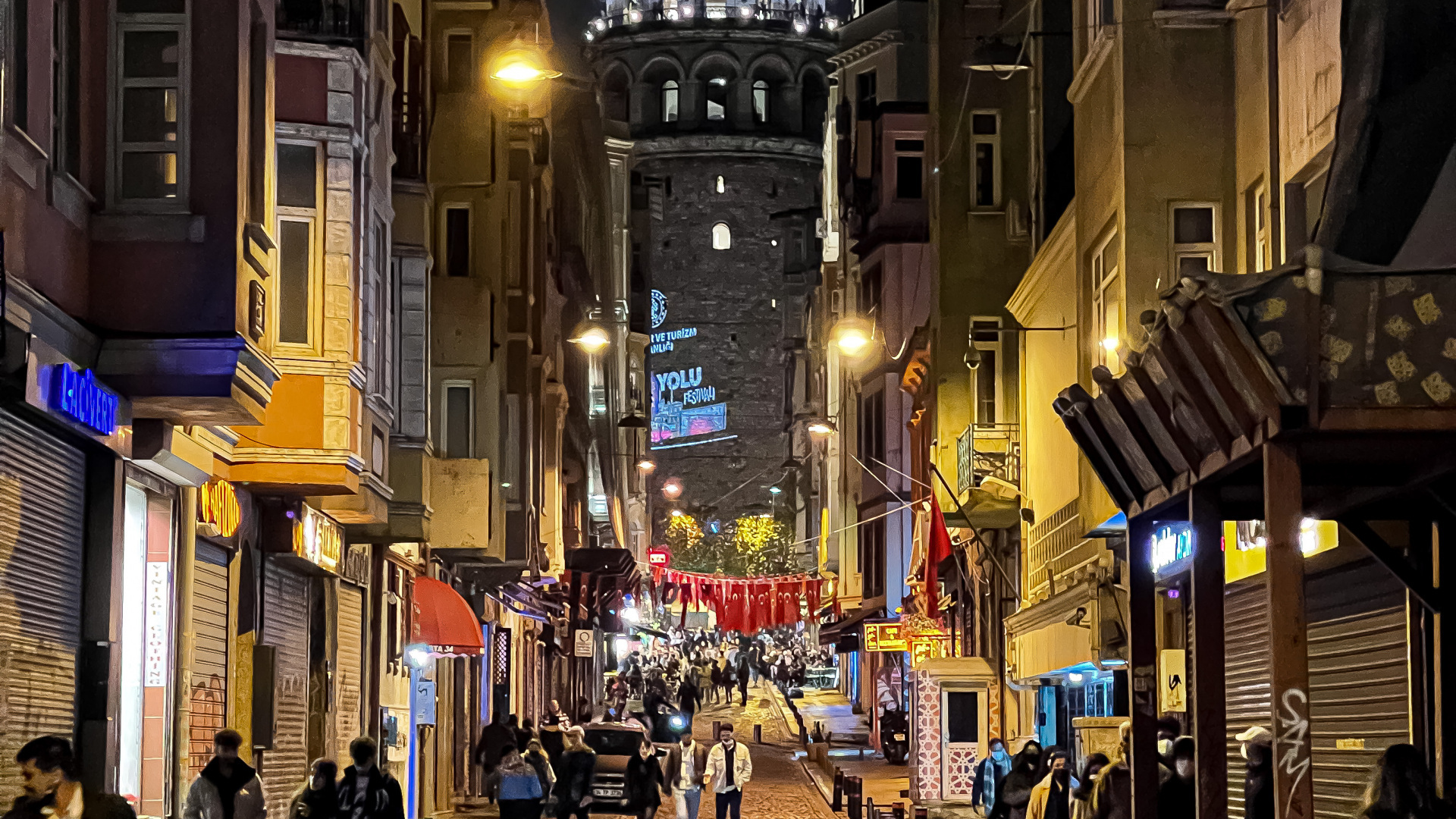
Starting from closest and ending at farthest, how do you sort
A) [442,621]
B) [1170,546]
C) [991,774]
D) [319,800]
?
[319,800]
[1170,546]
[991,774]
[442,621]

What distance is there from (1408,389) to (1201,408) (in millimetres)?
1312

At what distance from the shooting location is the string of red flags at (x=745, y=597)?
62.4 m

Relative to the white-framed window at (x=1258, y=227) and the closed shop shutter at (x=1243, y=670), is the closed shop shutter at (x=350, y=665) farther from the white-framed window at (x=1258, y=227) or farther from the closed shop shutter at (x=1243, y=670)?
the white-framed window at (x=1258, y=227)

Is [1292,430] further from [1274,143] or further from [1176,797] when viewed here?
[1274,143]

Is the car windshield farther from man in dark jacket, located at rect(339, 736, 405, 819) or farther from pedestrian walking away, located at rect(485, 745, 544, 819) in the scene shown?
man in dark jacket, located at rect(339, 736, 405, 819)

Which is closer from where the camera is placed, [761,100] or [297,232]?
[297,232]

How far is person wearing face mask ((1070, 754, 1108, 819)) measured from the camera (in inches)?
643

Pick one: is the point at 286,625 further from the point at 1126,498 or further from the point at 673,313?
the point at 673,313

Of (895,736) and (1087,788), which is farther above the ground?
(1087,788)

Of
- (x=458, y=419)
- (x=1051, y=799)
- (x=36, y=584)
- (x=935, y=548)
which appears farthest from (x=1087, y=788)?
(x=458, y=419)

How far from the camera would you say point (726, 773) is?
25922mm

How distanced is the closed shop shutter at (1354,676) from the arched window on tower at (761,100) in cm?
11582

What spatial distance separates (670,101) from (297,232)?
111 meters

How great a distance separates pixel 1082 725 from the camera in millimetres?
23969
